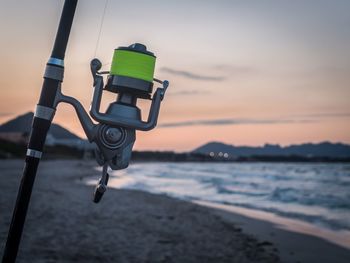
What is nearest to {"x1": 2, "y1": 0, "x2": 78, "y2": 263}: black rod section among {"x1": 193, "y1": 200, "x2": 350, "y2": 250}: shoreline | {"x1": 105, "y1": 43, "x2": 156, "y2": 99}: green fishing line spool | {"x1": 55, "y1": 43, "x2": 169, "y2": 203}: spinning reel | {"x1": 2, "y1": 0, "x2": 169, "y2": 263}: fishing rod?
{"x1": 2, "y1": 0, "x2": 169, "y2": 263}: fishing rod

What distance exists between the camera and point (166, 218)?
11.5 meters

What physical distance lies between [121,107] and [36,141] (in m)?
0.42

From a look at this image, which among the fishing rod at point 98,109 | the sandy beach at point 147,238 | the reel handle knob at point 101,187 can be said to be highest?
the fishing rod at point 98,109

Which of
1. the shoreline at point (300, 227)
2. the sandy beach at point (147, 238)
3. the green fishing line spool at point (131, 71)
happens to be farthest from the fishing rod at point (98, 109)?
the shoreline at point (300, 227)

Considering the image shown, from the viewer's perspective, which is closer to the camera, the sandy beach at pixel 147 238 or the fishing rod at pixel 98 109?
the fishing rod at pixel 98 109

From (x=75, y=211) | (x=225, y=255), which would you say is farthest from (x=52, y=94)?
(x=75, y=211)

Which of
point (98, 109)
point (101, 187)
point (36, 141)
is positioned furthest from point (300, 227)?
point (36, 141)

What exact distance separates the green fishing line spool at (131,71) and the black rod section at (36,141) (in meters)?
0.26

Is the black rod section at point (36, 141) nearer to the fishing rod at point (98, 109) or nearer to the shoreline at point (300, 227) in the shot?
the fishing rod at point (98, 109)

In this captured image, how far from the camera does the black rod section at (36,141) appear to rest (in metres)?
1.73

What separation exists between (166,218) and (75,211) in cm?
255

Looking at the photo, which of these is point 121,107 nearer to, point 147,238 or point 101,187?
point 101,187

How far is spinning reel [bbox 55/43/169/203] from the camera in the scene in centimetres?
188

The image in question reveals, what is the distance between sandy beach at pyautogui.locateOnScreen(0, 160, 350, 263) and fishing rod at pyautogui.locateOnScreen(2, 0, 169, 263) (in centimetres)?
464
